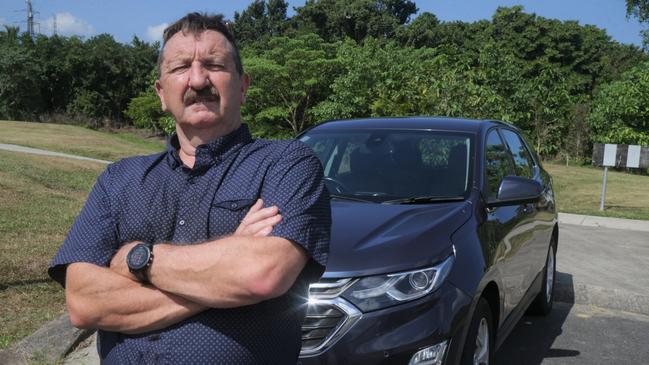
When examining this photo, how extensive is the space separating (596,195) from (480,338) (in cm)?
1435

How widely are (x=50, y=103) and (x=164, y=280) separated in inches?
2048

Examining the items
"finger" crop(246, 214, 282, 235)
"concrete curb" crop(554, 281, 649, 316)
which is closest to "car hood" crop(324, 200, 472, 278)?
"finger" crop(246, 214, 282, 235)

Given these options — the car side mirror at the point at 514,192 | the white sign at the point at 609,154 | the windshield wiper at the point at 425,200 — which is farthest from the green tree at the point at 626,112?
the windshield wiper at the point at 425,200

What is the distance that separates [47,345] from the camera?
383 centimetres

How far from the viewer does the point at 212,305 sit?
1.65 m

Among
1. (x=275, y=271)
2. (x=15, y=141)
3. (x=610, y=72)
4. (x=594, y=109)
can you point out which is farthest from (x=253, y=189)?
(x=610, y=72)

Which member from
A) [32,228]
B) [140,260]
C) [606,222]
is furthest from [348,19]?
[140,260]

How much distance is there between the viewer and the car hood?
2.79 meters

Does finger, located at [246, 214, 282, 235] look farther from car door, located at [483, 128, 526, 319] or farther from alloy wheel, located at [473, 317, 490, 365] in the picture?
car door, located at [483, 128, 526, 319]

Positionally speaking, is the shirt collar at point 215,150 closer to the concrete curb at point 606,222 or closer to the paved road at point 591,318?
the paved road at point 591,318

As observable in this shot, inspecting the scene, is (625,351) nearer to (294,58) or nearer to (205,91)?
(205,91)

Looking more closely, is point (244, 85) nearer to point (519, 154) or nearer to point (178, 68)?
point (178, 68)

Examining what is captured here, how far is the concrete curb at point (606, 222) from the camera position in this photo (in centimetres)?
1014

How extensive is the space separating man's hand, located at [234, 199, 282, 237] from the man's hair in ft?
1.71
